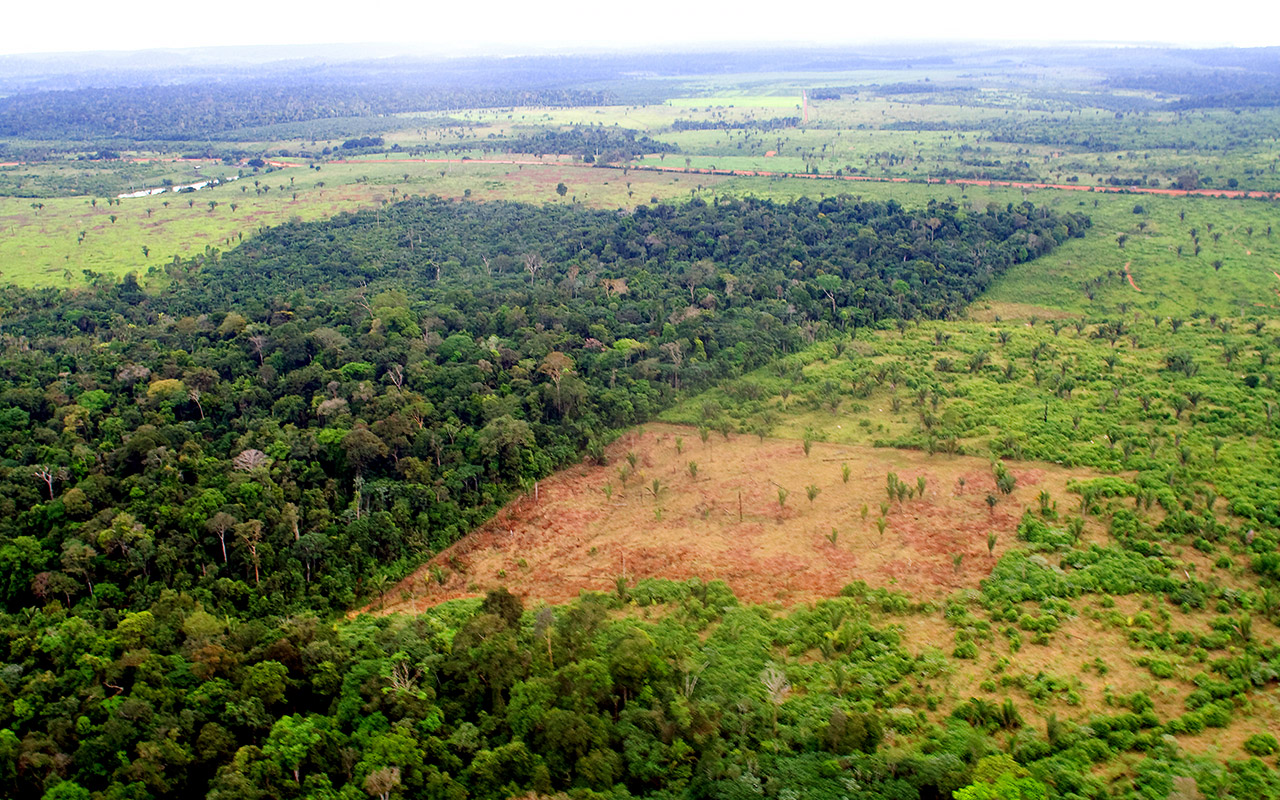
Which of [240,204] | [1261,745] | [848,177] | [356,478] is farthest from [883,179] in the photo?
[1261,745]

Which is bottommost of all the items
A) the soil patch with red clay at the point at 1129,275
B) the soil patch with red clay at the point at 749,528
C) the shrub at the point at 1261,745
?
the shrub at the point at 1261,745

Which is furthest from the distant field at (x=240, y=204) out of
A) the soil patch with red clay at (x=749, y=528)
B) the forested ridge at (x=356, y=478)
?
the soil patch with red clay at (x=749, y=528)

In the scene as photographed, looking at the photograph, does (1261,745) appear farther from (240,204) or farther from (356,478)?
(240,204)

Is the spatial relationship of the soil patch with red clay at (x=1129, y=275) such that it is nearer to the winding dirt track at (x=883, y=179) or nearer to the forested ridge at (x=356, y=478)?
the forested ridge at (x=356, y=478)

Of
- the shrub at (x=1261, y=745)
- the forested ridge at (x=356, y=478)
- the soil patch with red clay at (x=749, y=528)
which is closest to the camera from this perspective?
the shrub at (x=1261, y=745)

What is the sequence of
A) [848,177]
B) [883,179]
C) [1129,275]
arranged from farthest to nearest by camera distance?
[848,177] → [883,179] → [1129,275]

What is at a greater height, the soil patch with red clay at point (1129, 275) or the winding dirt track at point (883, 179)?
the winding dirt track at point (883, 179)

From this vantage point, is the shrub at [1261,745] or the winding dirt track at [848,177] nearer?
the shrub at [1261,745]

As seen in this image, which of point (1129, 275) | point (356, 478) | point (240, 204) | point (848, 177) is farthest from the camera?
point (848, 177)
